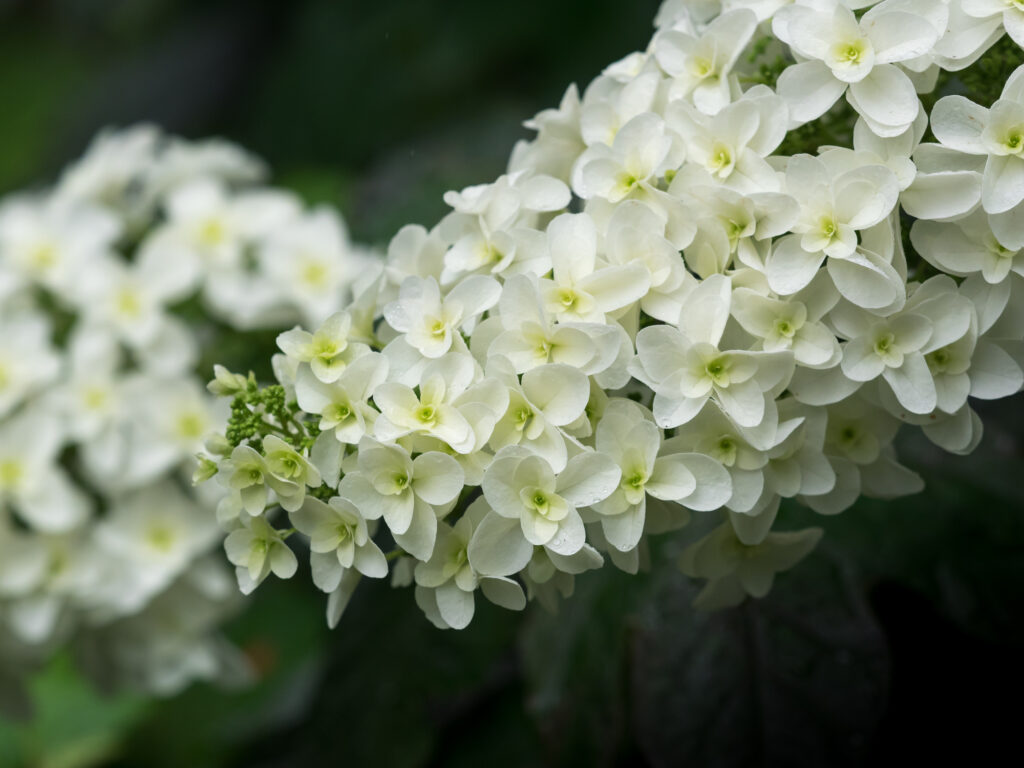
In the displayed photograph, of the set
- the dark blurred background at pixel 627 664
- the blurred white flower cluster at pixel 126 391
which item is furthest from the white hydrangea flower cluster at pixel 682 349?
the blurred white flower cluster at pixel 126 391

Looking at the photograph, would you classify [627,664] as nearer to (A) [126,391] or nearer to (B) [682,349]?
(B) [682,349]

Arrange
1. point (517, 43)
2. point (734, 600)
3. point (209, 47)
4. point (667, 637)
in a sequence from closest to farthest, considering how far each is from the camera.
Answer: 1. point (734, 600)
2. point (667, 637)
3. point (517, 43)
4. point (209, 47)

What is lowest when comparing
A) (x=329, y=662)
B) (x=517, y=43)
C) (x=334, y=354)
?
(x=329, y=662)

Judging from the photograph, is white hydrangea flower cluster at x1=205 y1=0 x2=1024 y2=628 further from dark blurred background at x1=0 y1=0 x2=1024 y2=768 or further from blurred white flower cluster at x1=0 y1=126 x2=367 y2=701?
blurred white flower cluster at x1=0 y1=126 x2=367 y2=701

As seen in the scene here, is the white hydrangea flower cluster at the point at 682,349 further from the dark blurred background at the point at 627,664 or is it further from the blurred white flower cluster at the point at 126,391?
the blurred white flower cluster at the point at 126,391

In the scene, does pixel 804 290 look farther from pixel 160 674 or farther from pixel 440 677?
pixel 160 674

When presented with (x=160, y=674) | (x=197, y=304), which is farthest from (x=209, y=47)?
(x=160, y=674)

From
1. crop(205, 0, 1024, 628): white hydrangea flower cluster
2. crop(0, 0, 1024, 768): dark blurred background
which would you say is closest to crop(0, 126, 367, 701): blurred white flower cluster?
crop(0, 0, 1024, 768): dark blurred background
